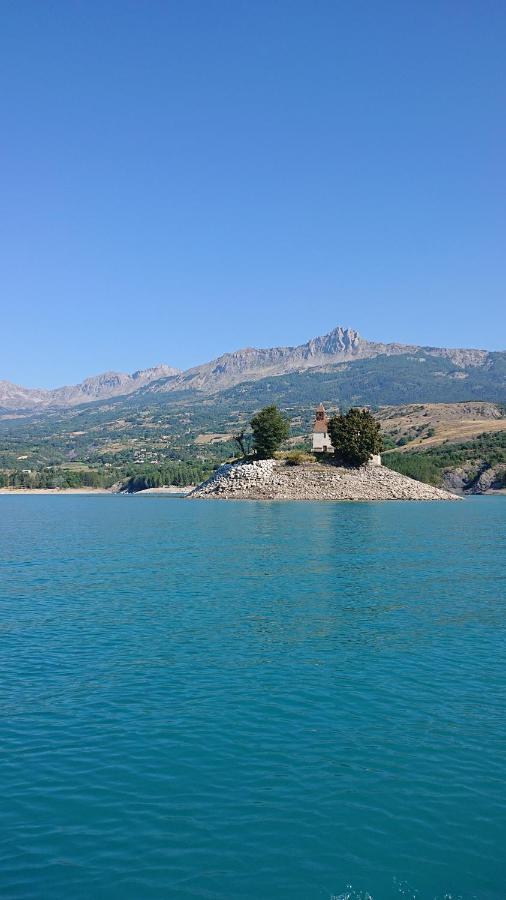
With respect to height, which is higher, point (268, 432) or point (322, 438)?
point (268, 432)

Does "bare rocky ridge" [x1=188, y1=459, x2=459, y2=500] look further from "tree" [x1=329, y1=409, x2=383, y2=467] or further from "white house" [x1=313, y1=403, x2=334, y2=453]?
"white house" [x1=313, y1=403, x2=334, y2=453]

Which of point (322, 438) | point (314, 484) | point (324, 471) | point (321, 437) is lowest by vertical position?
point (314, 484)

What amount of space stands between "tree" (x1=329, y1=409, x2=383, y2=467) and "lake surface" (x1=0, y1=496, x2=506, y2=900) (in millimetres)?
102476

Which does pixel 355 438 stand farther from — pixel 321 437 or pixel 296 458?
pixel 321 437

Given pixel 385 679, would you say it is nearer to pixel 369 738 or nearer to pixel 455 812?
pixel 369 738

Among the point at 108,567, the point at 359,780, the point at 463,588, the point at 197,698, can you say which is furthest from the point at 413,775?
the point at 108,567

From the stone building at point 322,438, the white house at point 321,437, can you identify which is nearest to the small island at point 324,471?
the stone building at point 322,438

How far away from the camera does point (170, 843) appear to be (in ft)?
48.9

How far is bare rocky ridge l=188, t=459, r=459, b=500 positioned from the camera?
472ft

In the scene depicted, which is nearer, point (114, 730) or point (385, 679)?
point (114, 730)

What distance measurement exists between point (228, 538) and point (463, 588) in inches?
1308

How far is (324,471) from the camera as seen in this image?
146 meters

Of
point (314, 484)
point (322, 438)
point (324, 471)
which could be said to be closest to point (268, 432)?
point (324, 471)

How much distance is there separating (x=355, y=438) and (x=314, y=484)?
12.8 metres
